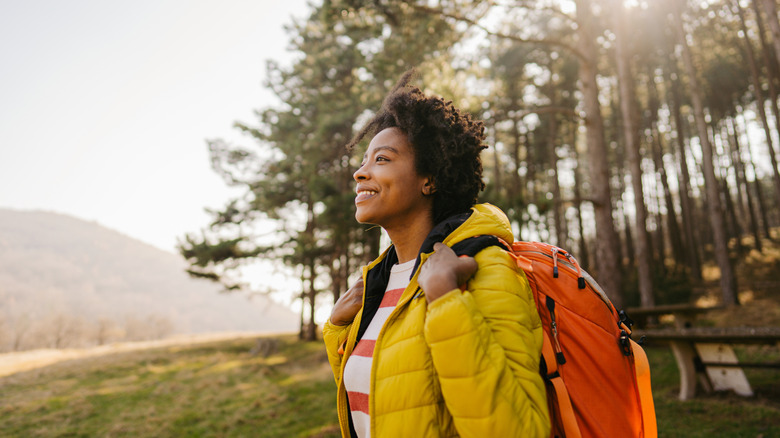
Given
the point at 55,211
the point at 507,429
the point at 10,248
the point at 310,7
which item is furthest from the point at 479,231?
the point at 55,211

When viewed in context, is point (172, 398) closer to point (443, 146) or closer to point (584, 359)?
point (443, 146)

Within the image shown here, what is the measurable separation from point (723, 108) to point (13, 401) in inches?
1107

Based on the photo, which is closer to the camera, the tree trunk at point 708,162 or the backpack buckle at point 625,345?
the backpack buckle at point 625,345

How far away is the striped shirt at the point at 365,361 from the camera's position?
1546 mm

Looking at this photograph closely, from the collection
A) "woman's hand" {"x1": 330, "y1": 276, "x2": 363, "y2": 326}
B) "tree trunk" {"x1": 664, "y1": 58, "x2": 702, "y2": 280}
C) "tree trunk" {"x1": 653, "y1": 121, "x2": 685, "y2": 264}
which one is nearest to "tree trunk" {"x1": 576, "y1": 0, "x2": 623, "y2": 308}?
"woman's hand" {"x1": 330, "y1": 276, "x2": 363, "y2": 326}

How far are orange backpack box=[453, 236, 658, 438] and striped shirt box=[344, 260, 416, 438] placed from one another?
460 millimetres

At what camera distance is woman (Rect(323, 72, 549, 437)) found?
3.67ft

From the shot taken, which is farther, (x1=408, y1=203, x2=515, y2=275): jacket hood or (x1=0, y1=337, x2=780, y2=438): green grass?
(x1=0, y1=337, x2=780, y2=438): green grass

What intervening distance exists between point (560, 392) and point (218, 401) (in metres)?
9.96

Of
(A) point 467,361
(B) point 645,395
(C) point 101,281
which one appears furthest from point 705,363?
(C) point 101,281

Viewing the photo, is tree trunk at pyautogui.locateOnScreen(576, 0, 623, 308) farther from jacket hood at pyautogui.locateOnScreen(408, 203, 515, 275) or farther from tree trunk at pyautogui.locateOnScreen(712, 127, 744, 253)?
tree trunk at pyautogui.locateOnScreen(712, 127, 744, 253)

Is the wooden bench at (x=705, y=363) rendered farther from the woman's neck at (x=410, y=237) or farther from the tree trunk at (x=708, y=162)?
the tree trunk at (x=708, y=162)

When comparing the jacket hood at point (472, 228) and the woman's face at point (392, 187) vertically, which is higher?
the woman's face at point (392, 187)

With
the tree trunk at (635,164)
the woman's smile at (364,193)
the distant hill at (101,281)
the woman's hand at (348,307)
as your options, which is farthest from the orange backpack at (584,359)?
the distant hill at (101,281)
